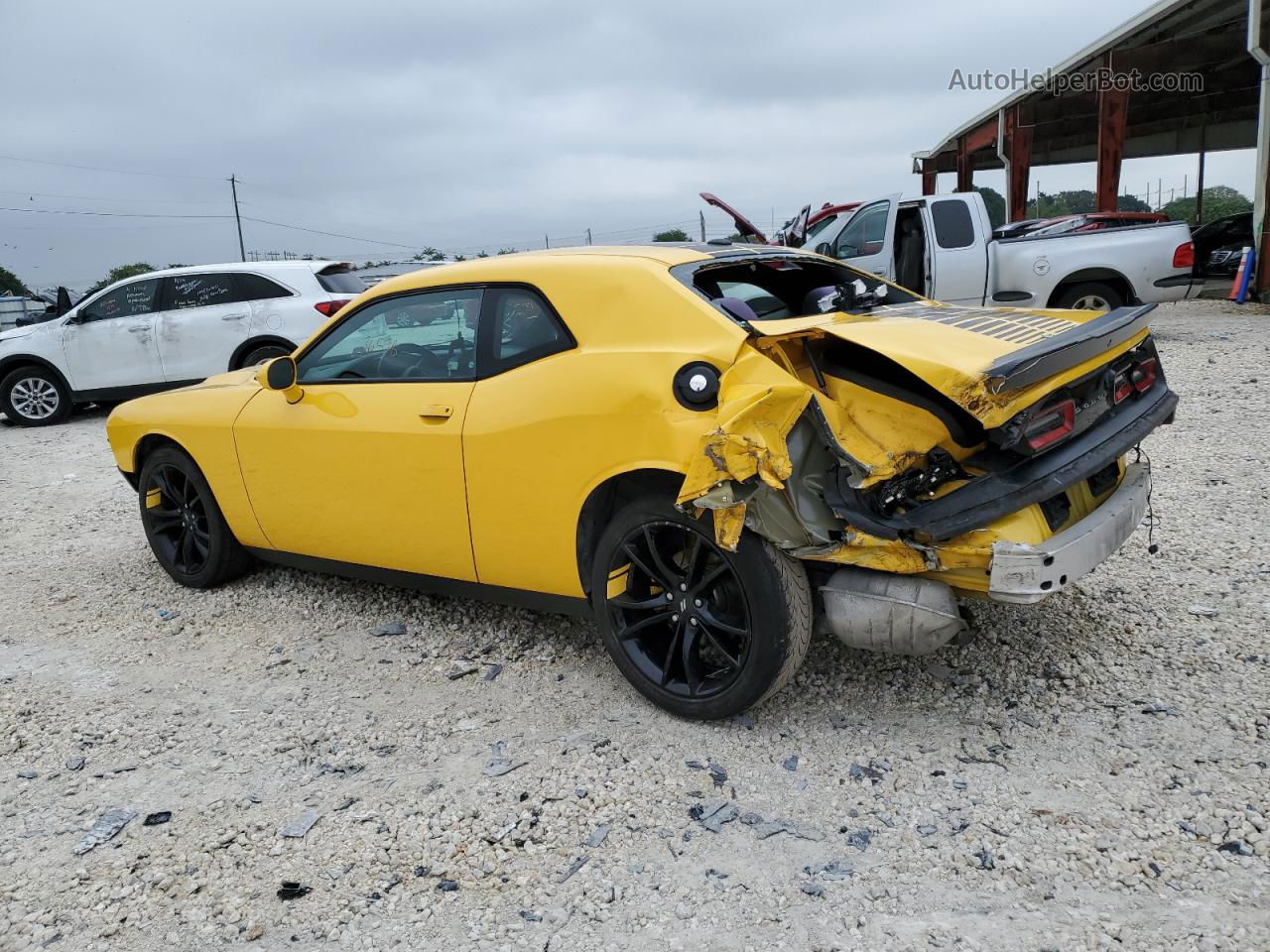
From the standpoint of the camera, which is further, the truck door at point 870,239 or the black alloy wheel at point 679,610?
the truck door at point 870,239

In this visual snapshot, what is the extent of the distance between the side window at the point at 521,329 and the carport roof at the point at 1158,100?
15.0 meters

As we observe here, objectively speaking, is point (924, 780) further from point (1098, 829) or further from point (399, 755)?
point (399, 755)

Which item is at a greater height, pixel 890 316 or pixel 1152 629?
pixel 890 316

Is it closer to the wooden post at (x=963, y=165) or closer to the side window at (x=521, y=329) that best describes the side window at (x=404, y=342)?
the side window at (x=521, y=329)

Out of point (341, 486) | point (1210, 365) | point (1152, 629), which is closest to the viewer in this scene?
point (1152, 629)

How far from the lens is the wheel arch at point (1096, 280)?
34.9 ft

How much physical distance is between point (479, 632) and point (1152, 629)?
9.15 feet

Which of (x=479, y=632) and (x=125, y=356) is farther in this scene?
(x=125, y=356)

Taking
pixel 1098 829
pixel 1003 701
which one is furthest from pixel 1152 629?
pixel 1098 829

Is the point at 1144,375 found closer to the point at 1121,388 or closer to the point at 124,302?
the point at 1121,388

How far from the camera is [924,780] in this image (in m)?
2.82

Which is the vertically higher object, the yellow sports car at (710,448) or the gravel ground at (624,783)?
the yellow sports car at (710,448)

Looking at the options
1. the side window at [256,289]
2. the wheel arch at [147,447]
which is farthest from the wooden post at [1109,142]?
the wheel arch at [147,447]

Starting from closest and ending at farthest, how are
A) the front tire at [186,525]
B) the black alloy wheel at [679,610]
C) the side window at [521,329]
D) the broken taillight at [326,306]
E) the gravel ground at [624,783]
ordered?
the gravel ground at [624,783]
the black alloy wheel at [679,610]
the side window at [521,329]
the front tire at [186,525]
the broken taillight at [326,306]
